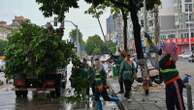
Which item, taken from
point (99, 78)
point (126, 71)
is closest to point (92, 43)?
point (126, 71)

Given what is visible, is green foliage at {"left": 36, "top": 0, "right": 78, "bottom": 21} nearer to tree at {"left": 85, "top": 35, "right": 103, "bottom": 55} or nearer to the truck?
the truck

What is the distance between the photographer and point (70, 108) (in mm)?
21062

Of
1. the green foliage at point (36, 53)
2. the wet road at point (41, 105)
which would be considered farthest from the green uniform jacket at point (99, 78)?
the green foliage at point (36, 53)

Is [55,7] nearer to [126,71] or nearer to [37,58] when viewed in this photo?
[37,58]

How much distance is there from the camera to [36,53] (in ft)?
84.1

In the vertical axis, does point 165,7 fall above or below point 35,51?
above

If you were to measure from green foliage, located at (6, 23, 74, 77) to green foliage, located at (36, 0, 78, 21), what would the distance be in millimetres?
2433

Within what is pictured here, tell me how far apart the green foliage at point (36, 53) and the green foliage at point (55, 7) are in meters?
2.43

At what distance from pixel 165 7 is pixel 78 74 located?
12854 centimetres

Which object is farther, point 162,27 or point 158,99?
point 162,27

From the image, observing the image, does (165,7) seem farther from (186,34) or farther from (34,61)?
(34,61)

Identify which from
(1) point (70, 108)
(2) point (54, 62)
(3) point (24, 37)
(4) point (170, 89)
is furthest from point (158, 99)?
(4) point (170, 89)

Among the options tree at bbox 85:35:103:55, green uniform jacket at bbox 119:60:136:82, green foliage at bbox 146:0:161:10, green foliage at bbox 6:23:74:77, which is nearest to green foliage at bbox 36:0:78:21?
green foliage at bbox 6:23:74:77

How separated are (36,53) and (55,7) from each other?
10.2 feet
